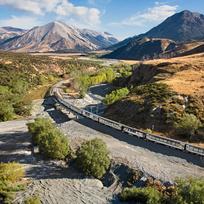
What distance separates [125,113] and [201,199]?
1657 inches

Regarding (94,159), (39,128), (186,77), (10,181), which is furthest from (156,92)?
(10,181)

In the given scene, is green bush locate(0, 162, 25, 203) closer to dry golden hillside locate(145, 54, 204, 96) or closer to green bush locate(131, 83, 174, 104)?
green bush locate(131, 83, 174, 104)

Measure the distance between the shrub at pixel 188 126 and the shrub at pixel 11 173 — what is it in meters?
25.5

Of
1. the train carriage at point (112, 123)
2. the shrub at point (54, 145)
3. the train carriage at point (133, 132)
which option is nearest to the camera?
the shrub at point (54, 145)

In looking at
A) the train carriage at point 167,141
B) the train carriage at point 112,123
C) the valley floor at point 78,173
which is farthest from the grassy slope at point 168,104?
the valley floor at point 78,173

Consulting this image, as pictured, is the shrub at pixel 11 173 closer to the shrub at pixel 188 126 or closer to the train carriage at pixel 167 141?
the train carriage at pixel 167 141

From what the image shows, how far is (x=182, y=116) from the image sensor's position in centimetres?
6216

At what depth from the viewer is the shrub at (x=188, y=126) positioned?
5534 centimetres

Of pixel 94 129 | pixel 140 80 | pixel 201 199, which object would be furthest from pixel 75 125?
pixel 140 80

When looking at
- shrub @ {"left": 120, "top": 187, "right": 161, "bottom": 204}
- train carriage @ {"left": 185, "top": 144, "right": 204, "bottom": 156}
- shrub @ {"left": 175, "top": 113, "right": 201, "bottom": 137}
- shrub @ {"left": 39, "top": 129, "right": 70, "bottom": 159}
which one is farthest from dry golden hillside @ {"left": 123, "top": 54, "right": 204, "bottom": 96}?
shrub @ {"left": 120, "top": 187, "right": 161, "bottom": 204}

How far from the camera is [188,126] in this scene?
2175 inches

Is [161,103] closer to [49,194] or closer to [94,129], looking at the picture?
[94,129]

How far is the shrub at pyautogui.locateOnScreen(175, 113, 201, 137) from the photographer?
182 feet

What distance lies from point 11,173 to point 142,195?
14.9 m
